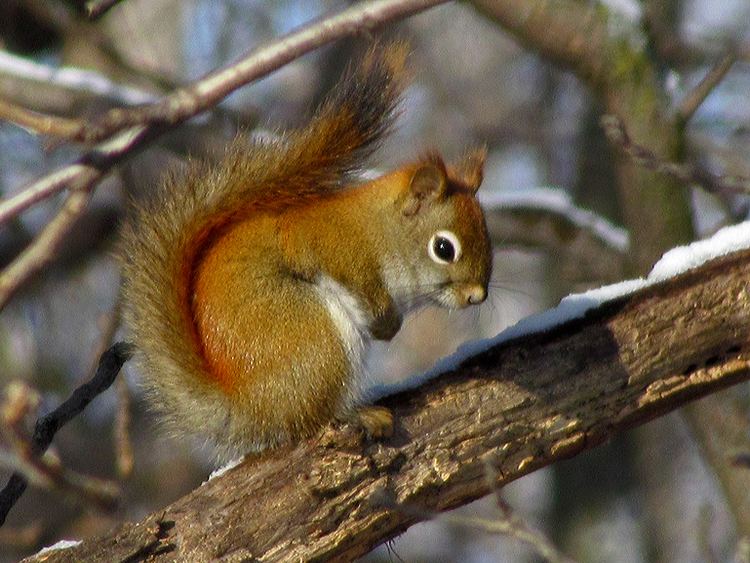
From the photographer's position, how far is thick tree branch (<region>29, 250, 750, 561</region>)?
6.20 feet

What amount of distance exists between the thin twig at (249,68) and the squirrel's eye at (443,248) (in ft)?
1.87

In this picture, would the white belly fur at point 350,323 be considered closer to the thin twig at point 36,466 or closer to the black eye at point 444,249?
the black eye at point 444,249

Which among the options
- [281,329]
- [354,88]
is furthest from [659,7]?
[281,329]

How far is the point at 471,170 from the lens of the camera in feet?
8.35

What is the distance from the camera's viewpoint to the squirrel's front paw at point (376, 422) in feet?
6.53

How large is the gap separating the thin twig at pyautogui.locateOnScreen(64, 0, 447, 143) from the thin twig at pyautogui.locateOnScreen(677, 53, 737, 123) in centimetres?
110

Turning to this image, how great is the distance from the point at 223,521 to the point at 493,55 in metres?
6.03

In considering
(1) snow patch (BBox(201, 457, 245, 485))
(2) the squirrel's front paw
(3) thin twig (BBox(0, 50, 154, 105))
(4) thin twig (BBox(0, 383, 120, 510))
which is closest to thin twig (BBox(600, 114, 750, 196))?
(2) the squirrel's front paw

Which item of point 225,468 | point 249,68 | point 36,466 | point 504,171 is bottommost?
point 36,466

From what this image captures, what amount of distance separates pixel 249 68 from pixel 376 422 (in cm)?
68

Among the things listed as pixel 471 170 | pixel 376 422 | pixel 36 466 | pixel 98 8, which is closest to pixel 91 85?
pixel 471 170

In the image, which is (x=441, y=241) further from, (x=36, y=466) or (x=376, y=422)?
(x=36, y=466)

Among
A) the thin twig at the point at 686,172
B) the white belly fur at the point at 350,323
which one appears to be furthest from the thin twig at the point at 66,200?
the thin twig at the point at 686,172

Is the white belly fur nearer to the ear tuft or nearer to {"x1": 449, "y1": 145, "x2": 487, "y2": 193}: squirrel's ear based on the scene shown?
the ear tuft
